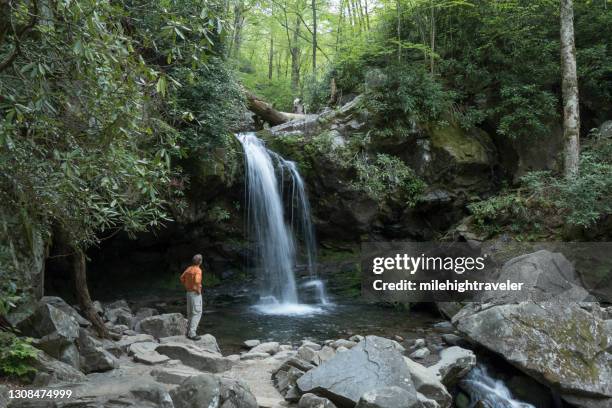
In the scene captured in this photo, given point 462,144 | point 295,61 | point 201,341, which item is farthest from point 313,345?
point 295,61

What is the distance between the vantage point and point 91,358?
6270 millimetres

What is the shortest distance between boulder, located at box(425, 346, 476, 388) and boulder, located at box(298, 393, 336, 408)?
206 cm

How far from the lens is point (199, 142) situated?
453 inches

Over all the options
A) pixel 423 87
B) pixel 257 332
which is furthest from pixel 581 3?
pixel 257 332

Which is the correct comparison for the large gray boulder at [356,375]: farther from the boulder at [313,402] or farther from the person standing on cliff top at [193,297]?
the person standing on cliff top at [193,297]

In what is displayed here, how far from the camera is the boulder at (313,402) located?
5.47 m

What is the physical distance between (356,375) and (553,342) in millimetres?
3188

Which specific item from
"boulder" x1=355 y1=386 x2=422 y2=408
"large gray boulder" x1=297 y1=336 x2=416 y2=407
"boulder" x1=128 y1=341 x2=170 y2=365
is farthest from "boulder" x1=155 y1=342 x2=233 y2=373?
"boulder" x1=355 y1=386 x2=422 y2=408

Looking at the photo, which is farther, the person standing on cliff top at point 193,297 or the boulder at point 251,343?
the boulder at point 251,343

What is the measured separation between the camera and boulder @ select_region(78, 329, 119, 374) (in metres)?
6.19

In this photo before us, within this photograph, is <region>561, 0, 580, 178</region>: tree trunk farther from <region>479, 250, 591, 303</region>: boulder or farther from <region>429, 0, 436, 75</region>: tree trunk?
<region>429, 0, 436, 75</region>: tree trunk

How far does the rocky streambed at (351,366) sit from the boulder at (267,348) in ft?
0.06

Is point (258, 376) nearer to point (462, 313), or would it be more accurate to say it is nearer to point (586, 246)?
point (462, 313)

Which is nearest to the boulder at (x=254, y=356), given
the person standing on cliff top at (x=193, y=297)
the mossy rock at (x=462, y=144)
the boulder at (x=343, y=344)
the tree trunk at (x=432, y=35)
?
the person standing on cliff top at (x=193, y=297)
